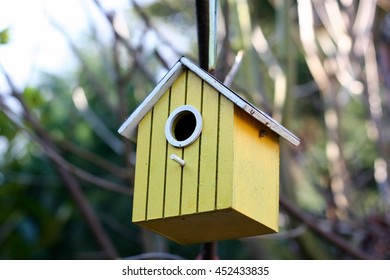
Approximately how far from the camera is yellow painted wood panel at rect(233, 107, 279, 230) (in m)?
1.93

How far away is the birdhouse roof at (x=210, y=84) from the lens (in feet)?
6.49

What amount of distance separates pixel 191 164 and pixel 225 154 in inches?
3.9

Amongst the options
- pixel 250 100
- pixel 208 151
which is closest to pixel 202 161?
pixel 208 151

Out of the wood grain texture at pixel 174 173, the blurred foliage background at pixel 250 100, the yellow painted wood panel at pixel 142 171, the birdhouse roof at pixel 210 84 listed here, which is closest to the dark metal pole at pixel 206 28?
the birdhouse roof at pixel 210 84

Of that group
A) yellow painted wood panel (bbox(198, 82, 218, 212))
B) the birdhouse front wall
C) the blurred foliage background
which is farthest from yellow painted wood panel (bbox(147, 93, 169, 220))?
the blurred foliage background

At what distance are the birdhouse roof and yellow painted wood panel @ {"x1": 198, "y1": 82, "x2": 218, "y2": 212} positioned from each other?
4 cm

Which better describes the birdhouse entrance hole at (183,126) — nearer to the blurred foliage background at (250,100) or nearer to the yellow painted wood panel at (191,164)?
the yellow painted wood panel at (191,164)

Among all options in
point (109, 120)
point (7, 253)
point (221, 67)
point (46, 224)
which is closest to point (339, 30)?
point (221, 67)

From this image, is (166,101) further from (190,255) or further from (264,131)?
(190,255)

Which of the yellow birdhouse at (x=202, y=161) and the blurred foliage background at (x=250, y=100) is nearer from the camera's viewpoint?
the yellow birdhouse at (x=202, y=161)

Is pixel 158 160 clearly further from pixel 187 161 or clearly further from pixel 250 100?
pixel 250 100

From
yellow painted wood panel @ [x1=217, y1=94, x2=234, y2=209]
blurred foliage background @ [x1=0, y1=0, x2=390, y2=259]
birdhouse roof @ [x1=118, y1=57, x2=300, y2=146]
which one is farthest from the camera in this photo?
blurred foliage background @ [x1=0, y1=0, x2=390, y2=259]

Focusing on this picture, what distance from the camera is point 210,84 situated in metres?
2.01

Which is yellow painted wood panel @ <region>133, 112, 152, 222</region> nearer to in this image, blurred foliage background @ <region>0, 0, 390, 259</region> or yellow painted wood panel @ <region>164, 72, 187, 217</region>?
yellow painted wood panel @ <region>164, 72, 187, 217</region>
